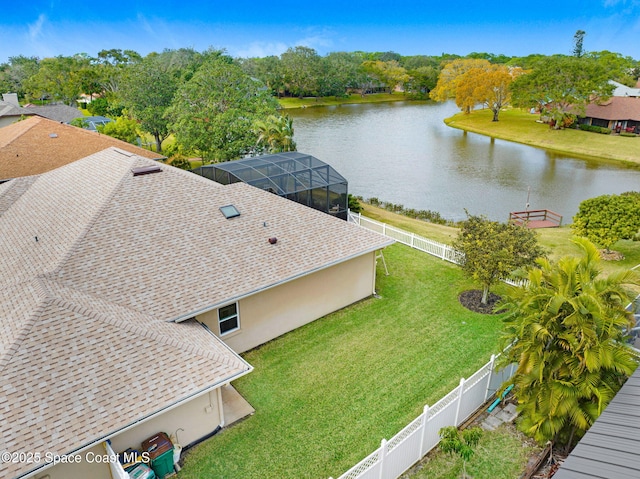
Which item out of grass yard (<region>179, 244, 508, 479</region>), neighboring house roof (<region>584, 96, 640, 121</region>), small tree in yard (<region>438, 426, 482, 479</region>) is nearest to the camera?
small tree in yard (<region>438, 426, 482, 479</region>)

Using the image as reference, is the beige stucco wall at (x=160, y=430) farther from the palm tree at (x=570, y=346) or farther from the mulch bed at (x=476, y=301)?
the mulch bed at (x=476, y=301)

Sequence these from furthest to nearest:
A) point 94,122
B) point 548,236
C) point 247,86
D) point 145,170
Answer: point 94,122 → point 247,86 → point 548,236 → point 145,170

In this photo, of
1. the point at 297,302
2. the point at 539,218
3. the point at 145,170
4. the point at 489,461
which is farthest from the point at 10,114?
the point at 489,461

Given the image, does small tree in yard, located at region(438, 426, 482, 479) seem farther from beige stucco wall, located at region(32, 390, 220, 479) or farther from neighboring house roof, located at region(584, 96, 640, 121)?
neighboring house roof, located at region(584, 96, 640, 121)

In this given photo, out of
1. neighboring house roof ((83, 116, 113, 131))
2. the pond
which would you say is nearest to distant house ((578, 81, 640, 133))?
the pond

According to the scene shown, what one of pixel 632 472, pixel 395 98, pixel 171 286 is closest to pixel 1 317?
pixel 171 286

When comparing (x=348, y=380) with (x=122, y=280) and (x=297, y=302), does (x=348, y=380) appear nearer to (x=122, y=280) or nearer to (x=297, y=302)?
(x=297, y=302)
